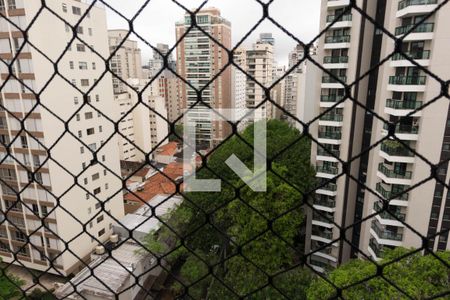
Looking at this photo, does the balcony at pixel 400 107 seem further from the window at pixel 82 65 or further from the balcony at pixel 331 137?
the window at pixel 82 65

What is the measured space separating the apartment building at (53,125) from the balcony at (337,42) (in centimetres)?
308

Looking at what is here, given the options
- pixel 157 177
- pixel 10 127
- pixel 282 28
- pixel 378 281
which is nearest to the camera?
pixel 282 28

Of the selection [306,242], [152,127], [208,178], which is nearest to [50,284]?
[208,178]

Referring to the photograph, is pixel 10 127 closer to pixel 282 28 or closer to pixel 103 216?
pixel 103 216

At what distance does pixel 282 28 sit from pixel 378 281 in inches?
94.6

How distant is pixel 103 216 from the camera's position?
5.79 meters

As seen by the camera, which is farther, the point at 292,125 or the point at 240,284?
the point at 292,125

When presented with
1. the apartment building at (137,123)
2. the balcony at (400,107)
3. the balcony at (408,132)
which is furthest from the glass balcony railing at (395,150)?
the apartment building at (137,123)

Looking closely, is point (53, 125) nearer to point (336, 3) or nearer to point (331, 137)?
point (331, 137)

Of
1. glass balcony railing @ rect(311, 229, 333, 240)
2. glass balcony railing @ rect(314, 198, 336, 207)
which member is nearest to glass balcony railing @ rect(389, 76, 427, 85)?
glass balcony railing @ rect(314, 198, 336, 207)

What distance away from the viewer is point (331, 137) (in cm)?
462

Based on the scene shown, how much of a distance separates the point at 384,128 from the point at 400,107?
0.27 m

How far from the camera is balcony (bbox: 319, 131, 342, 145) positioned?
4.57 m

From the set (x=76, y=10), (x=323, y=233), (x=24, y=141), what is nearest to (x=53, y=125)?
(x=24, y=141)
